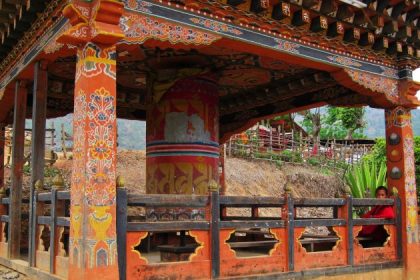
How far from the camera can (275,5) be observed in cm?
724

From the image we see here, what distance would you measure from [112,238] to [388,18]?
5.75 metres

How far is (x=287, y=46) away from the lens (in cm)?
742

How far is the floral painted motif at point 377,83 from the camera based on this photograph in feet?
27.1

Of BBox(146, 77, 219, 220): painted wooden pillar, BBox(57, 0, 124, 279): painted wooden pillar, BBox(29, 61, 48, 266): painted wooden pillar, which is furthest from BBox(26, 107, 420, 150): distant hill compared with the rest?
BBox(57, 0, 124, 279): painted wooden pillar

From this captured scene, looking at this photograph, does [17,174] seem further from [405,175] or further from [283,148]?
[283,148]

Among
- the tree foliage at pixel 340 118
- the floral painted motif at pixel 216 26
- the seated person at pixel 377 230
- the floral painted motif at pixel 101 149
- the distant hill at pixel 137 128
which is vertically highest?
the distant hill at pixel 137 128

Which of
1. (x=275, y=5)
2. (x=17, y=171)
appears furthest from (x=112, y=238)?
(x=275, y=5)

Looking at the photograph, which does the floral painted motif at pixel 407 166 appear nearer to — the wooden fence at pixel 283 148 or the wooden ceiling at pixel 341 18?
the wooden ceiling at pixel 341 18

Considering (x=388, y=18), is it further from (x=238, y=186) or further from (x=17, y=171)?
(x=238, y=186)

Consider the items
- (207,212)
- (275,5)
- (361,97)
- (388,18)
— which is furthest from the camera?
(361,97)

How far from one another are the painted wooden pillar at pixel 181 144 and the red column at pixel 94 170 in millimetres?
3205

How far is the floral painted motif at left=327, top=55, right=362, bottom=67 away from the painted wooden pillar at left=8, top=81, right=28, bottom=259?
484cm

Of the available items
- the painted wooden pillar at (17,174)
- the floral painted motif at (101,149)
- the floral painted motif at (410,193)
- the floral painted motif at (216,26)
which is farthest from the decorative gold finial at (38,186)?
the floral painted motif at (410,193)

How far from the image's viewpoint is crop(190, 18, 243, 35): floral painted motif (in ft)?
21.3
